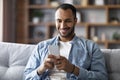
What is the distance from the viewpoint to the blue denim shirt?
1767 millimetres

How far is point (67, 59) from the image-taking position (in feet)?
5.91

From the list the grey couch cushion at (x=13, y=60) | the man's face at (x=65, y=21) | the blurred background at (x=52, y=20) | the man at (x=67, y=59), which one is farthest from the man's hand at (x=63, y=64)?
the blurred background at (x=52, y=20)

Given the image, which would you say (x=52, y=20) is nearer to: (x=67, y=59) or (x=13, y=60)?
(x=13, y=60)

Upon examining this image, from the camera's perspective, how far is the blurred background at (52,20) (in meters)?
4.49

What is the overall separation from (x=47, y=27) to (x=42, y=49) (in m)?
2.78

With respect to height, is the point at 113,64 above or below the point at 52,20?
below

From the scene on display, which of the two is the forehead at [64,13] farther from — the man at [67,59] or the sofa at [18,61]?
the sofa at [18,61]

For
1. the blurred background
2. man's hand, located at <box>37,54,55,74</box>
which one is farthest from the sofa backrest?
the blurred background

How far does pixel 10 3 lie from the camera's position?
4.42 meters

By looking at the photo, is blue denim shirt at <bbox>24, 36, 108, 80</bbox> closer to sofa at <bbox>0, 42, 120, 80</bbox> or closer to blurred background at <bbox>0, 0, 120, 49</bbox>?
sofa at <bbox>0, 42, 120, 80</bbox>

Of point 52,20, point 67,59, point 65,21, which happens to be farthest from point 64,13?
point 52,20

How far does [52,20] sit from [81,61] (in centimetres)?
302

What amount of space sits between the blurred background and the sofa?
7.49 ft

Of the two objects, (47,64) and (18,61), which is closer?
(47,64)
